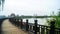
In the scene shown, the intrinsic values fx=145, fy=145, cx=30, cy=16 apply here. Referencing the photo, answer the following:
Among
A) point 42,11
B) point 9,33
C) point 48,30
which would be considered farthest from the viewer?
point 9,33

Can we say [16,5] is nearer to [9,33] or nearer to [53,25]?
[9,33]

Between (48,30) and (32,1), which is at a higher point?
(32,1)

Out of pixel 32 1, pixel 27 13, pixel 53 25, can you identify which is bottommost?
pixel 53 25

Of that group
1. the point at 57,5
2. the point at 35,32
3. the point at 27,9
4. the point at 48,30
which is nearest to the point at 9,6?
the point at 27,9

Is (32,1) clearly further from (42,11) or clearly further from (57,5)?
(57,5)

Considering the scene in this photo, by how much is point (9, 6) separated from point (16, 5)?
23 cm

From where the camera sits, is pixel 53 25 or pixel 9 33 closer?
pixel 53 25

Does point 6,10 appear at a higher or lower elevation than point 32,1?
lower

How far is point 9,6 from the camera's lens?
4.04 meters

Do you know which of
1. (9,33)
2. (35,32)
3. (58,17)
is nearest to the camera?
(58,17)

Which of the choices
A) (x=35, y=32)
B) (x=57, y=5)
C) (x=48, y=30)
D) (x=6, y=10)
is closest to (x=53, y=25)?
(x=48, y=30)

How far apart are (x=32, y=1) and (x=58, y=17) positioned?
1213 millimetres

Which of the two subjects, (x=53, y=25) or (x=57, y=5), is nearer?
(x=53, y=25)

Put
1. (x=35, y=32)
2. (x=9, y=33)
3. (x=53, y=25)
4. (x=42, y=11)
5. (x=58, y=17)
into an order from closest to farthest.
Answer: (x=53, y=25)
(x=58, y=17)
(x=35, y=32)
(x=42, y=11)
(x=9, y=33)
